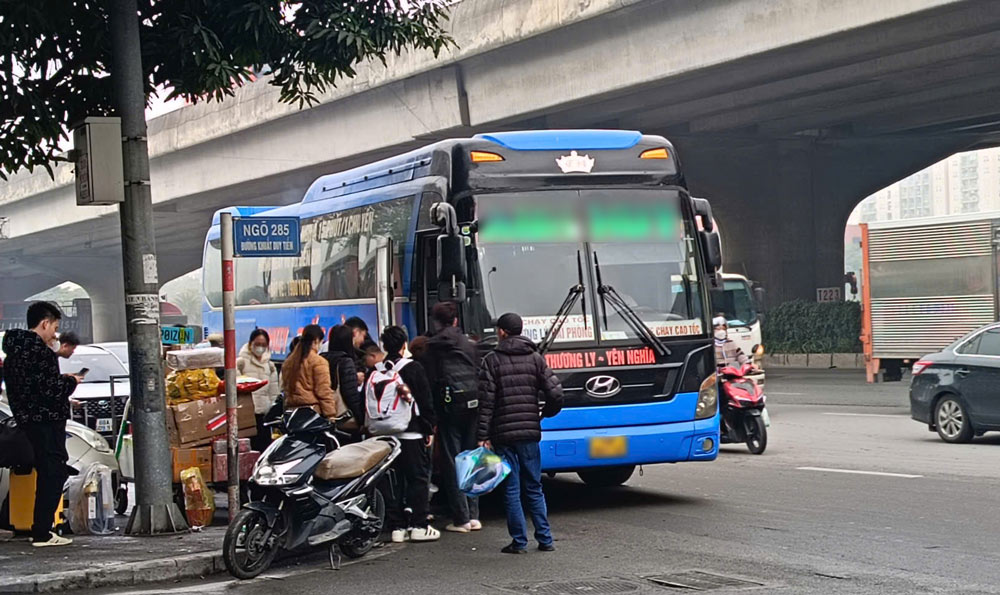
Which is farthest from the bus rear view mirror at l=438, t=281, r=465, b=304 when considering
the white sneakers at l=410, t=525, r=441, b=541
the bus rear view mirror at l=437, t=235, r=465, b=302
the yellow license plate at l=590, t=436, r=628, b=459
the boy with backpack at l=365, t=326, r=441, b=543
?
the white sneakers at l=410, t=525, r=441, b=541

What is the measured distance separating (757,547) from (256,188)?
35.4m

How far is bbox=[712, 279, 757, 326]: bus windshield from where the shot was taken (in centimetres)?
2494

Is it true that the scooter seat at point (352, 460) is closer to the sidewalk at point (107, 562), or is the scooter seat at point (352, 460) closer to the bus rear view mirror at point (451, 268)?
the sidewalk at point (107, 562)

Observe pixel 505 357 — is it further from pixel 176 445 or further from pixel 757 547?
pixel 176 445

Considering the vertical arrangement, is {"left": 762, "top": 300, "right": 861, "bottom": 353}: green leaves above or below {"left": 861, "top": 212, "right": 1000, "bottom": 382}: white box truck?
below

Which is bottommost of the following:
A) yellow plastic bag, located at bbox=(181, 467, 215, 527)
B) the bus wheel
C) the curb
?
the bus wheel

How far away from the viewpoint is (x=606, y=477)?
13703 millimetres

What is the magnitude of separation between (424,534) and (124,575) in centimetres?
240

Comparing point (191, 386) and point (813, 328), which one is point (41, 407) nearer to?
point (191, 386)

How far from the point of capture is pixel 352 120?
35281mm

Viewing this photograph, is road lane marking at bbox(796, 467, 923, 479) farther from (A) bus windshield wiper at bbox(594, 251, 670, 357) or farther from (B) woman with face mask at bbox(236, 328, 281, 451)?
(B) woman with face mask at bbox(236, 328, 281, 451)

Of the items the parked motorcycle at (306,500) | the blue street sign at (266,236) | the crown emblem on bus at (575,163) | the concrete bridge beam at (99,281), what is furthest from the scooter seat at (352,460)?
the concrete bridge beam at (99,281)

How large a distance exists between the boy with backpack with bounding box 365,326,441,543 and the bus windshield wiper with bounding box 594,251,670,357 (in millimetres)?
1957

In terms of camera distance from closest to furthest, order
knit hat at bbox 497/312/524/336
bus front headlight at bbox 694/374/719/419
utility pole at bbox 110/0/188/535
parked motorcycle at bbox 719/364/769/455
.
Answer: knit hat at bbox 497/312/524/336, utility pole at bbox 110/0/188/535, bus front headlight at bbox 694/374/719/419, parked motorcycle at bbox 719/364/769/455
